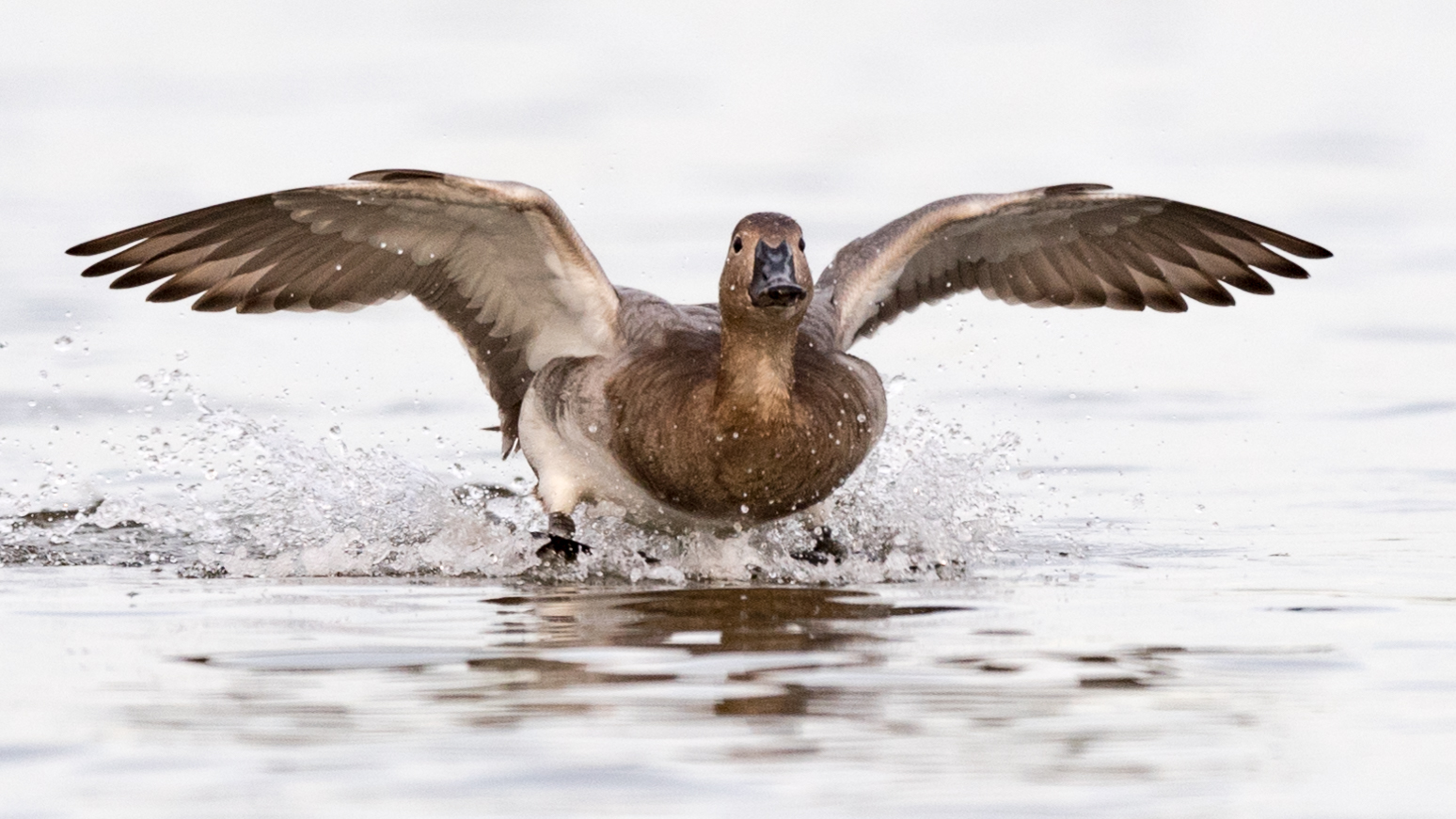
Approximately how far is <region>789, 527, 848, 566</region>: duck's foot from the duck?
0.03m

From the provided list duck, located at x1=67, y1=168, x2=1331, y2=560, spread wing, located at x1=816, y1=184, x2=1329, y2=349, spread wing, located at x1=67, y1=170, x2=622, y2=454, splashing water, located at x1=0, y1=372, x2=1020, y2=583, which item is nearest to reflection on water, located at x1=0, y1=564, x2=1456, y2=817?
splashing water, located at x1=0, y1=372, x2=1020, y2=583

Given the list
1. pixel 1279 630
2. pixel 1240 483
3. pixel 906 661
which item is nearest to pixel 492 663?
pixel 906 661

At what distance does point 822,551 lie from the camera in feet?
28.5

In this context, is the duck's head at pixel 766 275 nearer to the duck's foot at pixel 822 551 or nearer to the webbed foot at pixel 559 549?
the duck's foot at pixel 822 551

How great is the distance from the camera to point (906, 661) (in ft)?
18.1

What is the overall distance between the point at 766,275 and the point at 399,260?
2214 mm

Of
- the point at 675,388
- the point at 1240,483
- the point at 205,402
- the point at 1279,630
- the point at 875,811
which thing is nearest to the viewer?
the point at 875,811

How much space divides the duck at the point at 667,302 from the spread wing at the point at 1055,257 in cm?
1

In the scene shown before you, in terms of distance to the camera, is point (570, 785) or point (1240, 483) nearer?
point (570, 785)

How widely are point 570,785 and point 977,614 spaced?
2.87 metres

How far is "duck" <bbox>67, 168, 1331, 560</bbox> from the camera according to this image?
838 cm

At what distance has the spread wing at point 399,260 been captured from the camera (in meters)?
8.79

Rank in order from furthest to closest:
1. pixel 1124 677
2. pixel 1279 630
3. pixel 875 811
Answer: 1. pixel 1279 630
2. pixel 1124 677
3. pixel 875 811

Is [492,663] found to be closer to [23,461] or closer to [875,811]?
[875,811]
